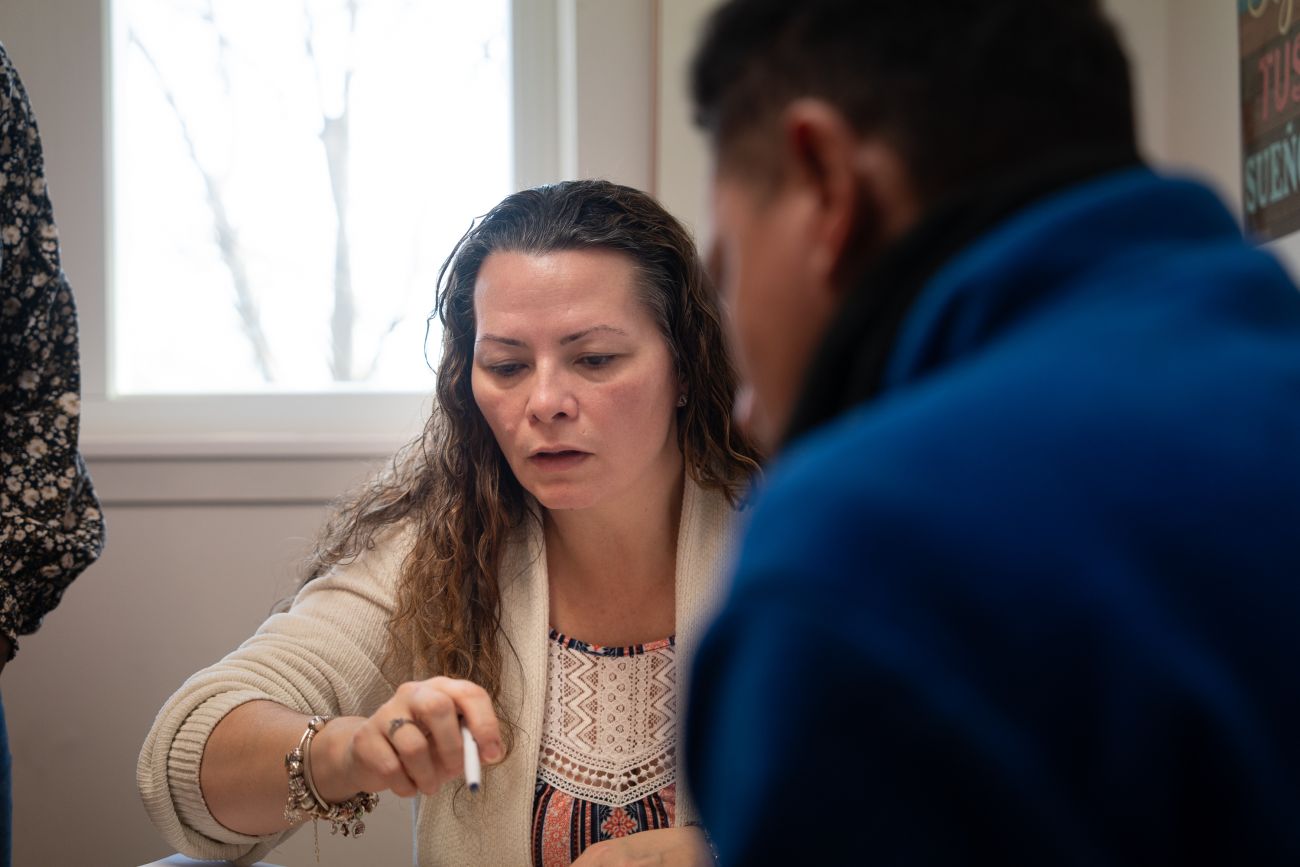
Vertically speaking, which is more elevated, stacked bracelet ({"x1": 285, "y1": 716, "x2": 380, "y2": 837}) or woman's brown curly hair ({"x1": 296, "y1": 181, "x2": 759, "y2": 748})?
woman's brown curly hair ({"x1": 296, "y1": 181, "x2": 759, "y2": 748})

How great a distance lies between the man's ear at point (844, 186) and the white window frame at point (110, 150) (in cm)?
159

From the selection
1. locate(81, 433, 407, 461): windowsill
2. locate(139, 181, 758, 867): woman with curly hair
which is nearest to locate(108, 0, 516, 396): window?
locate(81, 433, 407, 461): windowsill

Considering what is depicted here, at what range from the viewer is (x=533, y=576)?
1.54 metres

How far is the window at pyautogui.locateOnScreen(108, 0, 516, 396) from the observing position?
231cm

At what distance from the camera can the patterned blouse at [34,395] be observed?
123 cm

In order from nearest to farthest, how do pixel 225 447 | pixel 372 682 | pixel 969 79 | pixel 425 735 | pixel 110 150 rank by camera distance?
pixel 969 79, pixel 425 735, pixel 372 682, pixel 225 447, pixel 110 150

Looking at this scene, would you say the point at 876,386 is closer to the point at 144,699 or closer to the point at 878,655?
the point at 878,655

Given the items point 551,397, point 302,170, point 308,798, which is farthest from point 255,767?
point 302,170

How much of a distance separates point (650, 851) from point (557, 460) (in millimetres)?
448

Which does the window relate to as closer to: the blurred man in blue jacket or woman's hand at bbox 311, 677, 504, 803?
woman's hand at bbox 311, 677, 504, 803

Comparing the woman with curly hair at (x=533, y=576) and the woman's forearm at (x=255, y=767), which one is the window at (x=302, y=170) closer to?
the woman with curly hair at (x=533, y=576)

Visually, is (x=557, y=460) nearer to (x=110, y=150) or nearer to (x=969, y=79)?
(x=969, y=79)

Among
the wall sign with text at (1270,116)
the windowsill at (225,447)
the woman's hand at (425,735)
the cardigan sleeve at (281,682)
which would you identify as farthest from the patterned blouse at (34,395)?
the wall sign with text at (1270,116)

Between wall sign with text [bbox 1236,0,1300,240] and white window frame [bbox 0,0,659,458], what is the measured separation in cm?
92
